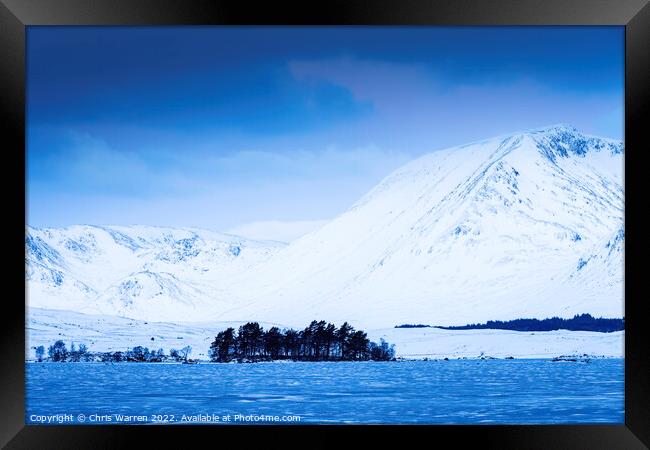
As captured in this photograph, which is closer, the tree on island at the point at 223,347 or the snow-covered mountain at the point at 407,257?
the snow-covered mountain at the point at 407,257

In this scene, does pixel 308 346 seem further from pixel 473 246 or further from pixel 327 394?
pixel 473 246

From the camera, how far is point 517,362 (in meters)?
17.8

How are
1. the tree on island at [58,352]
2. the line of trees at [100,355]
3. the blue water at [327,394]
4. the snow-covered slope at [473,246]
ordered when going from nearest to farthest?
the blue water at [327,394], the tree on island at [58,352], the line of trees at [100,355], the snow-covered slope at [473,246]

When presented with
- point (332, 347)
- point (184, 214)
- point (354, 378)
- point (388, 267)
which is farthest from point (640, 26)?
point (388, 267)

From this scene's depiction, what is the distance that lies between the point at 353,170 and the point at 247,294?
10.3 m

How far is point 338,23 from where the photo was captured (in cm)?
399

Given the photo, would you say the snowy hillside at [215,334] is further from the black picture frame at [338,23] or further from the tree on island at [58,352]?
the black picture frame at [338,23]

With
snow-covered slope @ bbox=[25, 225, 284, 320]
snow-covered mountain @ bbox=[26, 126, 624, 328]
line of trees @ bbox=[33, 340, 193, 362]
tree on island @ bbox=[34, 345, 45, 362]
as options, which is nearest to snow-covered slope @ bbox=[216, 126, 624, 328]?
snow-covered mountain @ bbox=[26, 126, 624, 328]

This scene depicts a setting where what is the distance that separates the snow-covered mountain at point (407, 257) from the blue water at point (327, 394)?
4.92ft

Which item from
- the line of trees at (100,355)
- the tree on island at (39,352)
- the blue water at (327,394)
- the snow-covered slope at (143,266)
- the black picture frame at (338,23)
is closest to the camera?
the black picture frame at (338,23)

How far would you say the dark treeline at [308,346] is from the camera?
50.5 feet

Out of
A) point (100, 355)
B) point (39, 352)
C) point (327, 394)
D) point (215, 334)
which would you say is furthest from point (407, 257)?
point (327, 394)

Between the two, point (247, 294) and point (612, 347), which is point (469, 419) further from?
point (612, 347)

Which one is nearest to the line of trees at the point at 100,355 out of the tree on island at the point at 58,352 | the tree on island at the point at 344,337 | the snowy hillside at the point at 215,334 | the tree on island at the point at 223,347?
the tree on island at the point at 58,352
